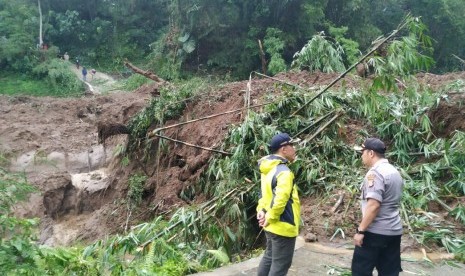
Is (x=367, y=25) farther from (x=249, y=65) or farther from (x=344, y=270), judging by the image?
(x=344, y=270)

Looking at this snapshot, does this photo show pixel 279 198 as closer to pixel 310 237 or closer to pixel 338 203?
pixel 310 237

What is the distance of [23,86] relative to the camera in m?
31.8

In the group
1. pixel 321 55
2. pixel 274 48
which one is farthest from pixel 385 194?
pixel 274 48

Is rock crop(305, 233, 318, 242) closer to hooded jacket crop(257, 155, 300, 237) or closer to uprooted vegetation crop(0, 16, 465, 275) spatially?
uprooted vegetation crop(0, 16, 465, 275)

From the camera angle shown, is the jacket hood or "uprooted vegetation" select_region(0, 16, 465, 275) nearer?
the jacket hood

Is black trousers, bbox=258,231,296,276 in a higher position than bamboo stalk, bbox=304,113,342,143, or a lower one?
lower

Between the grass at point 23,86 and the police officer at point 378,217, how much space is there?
2846cm

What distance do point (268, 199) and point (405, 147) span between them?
4980 mm

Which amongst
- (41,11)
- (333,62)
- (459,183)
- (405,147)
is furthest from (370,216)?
(41,11)

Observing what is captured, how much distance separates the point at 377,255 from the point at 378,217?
331 millimetres

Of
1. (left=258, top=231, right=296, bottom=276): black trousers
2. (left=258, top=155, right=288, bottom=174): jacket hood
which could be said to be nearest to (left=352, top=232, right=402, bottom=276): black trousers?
(left=258, top=231, right=296, bottom=276): black trousers

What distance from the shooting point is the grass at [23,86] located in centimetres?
3094

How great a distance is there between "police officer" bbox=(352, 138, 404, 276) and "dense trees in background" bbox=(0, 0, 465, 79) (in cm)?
1816

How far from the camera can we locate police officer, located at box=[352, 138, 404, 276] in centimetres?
419
